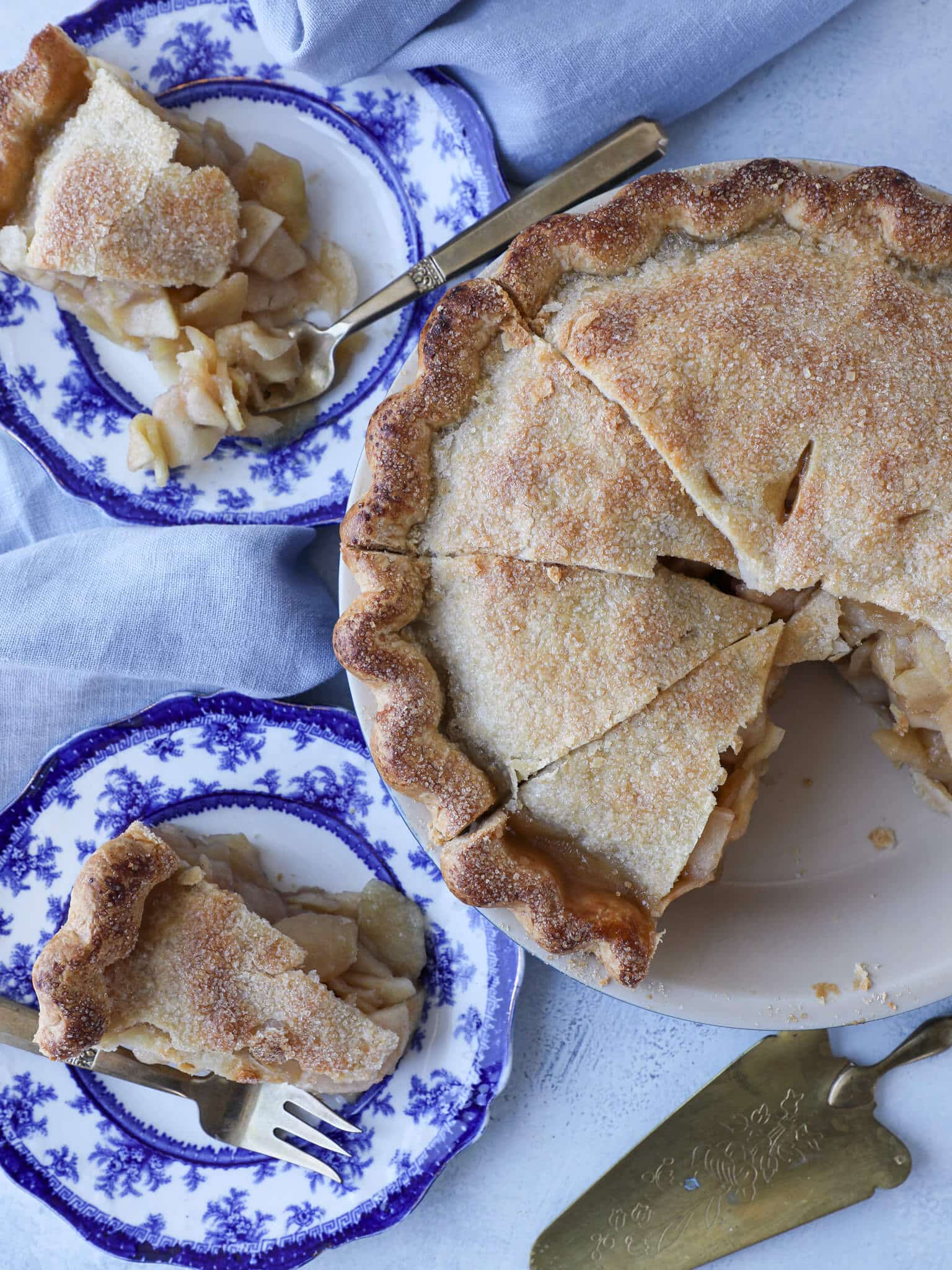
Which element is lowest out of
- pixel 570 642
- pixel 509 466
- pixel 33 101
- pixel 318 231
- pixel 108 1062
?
pixel 108 1062

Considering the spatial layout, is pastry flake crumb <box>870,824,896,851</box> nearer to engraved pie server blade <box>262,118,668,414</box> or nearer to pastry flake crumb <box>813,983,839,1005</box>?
pastry flake crumb <box>813,983,839,1005</box>

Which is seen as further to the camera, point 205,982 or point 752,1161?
point 752,1161

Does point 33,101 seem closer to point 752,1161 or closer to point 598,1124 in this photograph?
point 598,1124

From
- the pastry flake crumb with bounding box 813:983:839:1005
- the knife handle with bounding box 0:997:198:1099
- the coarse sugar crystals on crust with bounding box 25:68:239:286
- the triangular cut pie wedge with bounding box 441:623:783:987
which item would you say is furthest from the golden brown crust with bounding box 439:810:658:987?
the coarse sugar crystals on crust with bounding box 25:68:239:286

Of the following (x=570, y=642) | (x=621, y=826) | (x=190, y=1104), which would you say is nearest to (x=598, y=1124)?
(x=190, y=1104)

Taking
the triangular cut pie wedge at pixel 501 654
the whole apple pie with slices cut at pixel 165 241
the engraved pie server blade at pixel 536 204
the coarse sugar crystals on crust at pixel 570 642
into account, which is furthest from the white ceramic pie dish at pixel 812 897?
the whole apple pie with slices cut at pixel 165 241

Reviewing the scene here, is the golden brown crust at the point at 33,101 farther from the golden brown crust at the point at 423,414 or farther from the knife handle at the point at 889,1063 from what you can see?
the knife handle at the point at 889,1063
